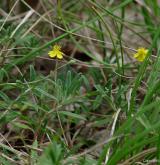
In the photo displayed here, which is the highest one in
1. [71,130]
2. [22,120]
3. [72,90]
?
[72,90]

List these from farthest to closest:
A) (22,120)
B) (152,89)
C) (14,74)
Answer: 1. (14,74)
2. (22,120)
3. (152,89)

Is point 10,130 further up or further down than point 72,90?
further down

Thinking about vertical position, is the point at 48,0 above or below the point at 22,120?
above

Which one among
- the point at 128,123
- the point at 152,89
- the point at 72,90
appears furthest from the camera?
the point at 72,90

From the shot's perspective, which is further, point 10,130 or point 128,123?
point 10,130

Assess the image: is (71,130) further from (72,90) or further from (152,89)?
(152,89)

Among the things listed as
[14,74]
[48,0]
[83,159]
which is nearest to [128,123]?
[83,159]

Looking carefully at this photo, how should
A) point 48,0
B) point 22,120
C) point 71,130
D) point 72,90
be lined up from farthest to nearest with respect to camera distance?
point 48,0 < point 71,130 < point 22,120 < point 72,90

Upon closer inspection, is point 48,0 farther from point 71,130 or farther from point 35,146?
point 35,146

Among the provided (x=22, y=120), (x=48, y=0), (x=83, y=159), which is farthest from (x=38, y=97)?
(x=48, y=0)
